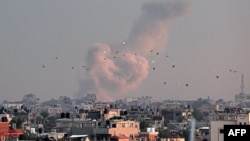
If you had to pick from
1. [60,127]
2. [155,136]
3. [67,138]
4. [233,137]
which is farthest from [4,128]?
[233,137]

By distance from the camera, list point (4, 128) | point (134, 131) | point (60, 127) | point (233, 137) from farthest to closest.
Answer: point (60, 127), point (134, 131), point (4, 128), point (233, 137)

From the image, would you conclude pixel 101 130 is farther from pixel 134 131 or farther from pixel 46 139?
pixel 46 139

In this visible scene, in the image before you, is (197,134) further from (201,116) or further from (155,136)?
(201,116)

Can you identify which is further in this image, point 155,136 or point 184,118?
point 184,118

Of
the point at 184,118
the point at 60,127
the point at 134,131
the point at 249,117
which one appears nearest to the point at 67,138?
the point at 134,131

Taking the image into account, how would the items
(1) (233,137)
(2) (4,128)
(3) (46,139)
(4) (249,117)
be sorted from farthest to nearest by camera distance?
(2) (4,128) < (3) (46,139) < (4) (249,117) < (1) (233,137)

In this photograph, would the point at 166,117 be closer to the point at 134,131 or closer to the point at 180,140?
the point at 134,131

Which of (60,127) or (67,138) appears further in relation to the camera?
(60,127)

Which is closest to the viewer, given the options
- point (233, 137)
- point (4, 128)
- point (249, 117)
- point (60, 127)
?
point (233, 137)

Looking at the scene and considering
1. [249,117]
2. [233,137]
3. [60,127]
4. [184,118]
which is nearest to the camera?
[233,137]
